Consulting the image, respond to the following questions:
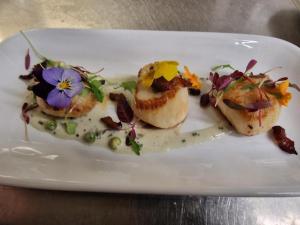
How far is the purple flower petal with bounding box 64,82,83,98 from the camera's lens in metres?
1.54

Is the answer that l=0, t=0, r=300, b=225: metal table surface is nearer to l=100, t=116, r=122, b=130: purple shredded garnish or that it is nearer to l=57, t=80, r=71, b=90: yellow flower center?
→ l=100, t=116, r=122, b=130: purple shredded garnish

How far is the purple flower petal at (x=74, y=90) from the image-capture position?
5.05ft

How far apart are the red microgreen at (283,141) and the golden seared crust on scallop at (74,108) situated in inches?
36.3

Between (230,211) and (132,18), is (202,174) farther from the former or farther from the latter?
(132,18)

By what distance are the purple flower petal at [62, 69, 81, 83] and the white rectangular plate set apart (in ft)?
0.59

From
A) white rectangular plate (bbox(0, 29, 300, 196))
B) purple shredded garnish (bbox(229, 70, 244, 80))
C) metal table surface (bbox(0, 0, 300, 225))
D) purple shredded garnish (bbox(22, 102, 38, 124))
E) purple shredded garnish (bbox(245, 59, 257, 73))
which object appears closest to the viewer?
white rectangular plate (bbox(0, 29, 300, 196))

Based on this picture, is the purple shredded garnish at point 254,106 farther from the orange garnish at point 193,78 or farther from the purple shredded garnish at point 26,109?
the purple shredded garnish at point 26,109

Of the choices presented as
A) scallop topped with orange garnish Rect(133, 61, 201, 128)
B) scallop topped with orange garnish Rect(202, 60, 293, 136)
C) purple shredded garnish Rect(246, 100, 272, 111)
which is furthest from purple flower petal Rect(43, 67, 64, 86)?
purple shredded garnish Rect(246, 100, 272, 111)

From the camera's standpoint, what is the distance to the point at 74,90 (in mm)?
1558

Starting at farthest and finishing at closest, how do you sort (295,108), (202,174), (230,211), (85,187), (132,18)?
(132,18), (295,108), (230,211), (202,174), (85,187)

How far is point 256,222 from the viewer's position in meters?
1.47

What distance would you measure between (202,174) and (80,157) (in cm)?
54

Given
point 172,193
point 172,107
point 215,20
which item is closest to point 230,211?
point 172,193

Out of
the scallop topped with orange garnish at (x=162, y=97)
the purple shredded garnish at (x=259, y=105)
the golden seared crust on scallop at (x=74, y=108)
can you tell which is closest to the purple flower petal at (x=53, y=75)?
the golden seared crust on scallop at (x=74, y=108)
